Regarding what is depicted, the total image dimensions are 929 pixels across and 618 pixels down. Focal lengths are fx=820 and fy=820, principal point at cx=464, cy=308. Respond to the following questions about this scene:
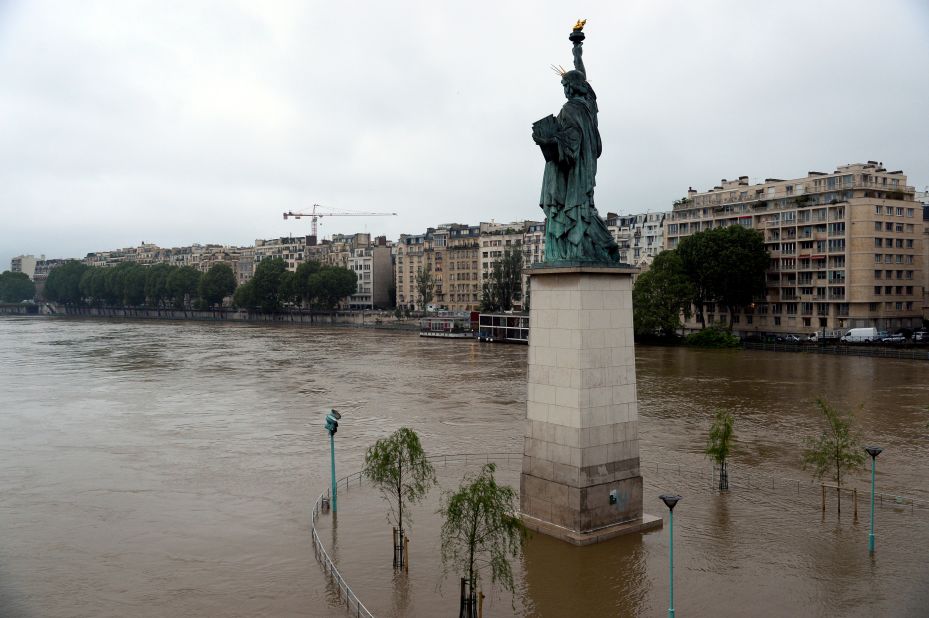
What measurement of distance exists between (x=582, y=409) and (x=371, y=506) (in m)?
9.56

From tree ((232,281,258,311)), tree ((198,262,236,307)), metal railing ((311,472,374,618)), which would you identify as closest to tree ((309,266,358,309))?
tree ((232,281,258,311))

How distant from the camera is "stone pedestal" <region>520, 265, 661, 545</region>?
24359 mm

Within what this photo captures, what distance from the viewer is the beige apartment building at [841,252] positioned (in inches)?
3757

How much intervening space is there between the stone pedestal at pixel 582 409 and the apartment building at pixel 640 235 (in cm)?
10801

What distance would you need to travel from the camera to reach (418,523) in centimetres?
2773

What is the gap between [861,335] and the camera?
90688mm

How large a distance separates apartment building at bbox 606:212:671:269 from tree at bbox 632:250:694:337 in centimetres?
3082

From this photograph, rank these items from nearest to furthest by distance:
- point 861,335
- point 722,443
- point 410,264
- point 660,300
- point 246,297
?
point 722,443
point 861,335
point 660,300
point 410,264
point 246,297

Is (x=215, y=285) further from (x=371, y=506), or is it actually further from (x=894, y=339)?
(x=371, y=506)

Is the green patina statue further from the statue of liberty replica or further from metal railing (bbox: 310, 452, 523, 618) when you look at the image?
metal railing (bbox: 310, 452, 523, 618)

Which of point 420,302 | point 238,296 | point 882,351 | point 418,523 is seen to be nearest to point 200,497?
point 418,523

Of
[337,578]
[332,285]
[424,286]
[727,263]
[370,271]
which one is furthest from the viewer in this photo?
[370,271]

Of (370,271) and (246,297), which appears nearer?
(246,297)

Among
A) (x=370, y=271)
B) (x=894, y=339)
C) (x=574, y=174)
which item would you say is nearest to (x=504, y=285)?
(x=370, y=271)
